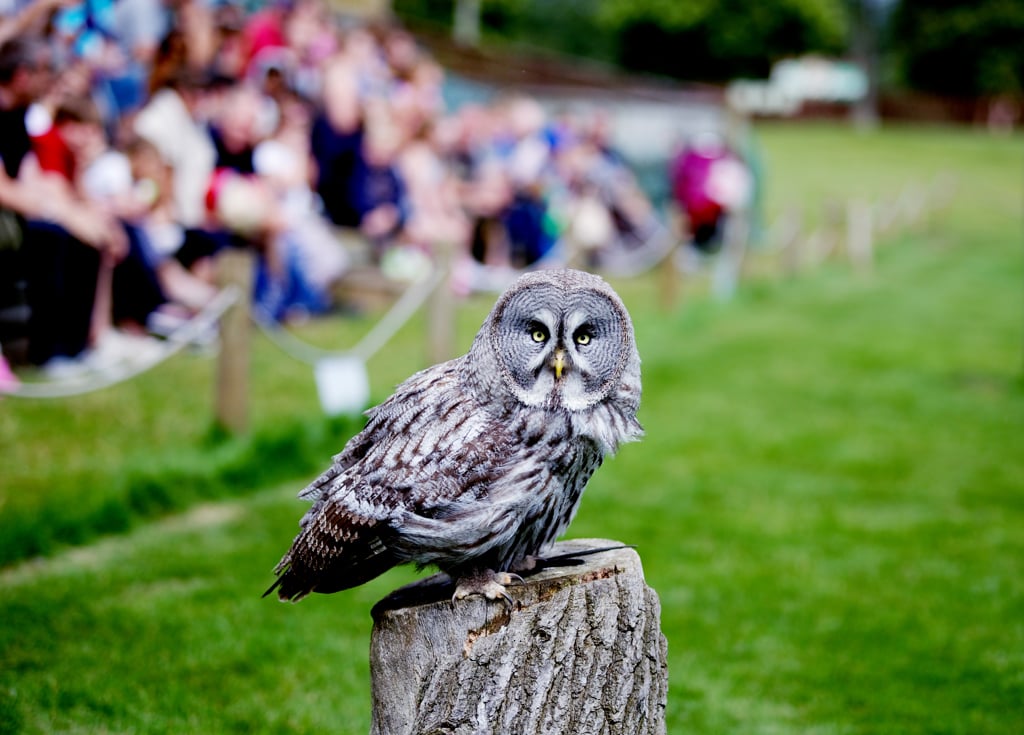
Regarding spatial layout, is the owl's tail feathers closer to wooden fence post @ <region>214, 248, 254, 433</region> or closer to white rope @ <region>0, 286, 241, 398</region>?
white rope @ <region>0, 286, 241, 398</region>

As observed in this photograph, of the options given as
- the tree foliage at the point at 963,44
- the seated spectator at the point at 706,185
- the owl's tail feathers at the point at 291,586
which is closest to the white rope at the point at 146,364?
the owl's tail feathers at the point at 291,586

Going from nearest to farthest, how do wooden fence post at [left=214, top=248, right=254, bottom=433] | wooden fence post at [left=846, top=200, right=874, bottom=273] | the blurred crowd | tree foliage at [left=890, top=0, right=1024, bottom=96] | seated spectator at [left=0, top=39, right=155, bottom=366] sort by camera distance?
wooden fence post at [left=214, top=248, right=254, bottom=433] → seated spectator at [left=0, top=39, right=155, bottom=366] → the blurred crowd → wooden fence post at [left=846, top=200, right=874, bottom=273] → tree foliage at [left=890, top=0, right=1024, bottom=96]

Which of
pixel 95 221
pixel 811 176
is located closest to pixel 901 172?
pixel 811 176

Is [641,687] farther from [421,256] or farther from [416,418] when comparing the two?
[421,256]

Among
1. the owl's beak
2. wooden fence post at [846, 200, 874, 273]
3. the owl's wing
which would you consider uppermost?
the owl's beak

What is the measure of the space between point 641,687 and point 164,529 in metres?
3.64

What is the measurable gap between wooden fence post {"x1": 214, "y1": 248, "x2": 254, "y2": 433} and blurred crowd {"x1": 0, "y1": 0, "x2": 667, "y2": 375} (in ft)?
5.03

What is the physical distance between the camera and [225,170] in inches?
379

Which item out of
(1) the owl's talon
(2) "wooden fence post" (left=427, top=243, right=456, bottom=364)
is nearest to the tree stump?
(1) the owl's talon

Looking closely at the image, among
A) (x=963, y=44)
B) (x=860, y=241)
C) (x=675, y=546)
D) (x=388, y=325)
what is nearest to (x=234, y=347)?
(x=388, y=325)

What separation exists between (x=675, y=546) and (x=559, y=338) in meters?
3.74

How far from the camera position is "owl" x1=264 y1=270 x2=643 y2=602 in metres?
2.96

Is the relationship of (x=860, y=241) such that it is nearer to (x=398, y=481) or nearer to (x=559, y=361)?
(x=559, y=361)

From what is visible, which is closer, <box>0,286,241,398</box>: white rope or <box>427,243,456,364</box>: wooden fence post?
<box>0,286,241,398</box>: white rope
